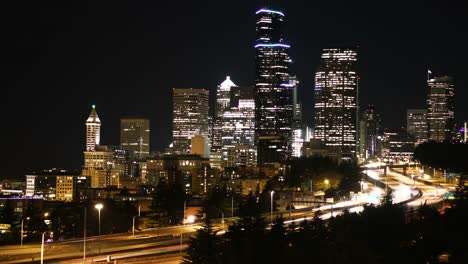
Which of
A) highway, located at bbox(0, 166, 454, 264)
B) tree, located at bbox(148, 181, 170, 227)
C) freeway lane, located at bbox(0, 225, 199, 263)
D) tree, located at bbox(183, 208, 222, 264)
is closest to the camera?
tree, located at bbox(183, 208, 222, 264)

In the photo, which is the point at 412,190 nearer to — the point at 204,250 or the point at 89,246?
the point at 89,246

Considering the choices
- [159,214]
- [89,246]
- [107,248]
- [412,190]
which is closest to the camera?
[107,248]

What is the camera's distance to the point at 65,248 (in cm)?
4200

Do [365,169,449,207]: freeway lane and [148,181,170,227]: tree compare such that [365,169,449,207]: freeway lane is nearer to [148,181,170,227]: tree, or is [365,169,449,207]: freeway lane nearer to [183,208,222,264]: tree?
[148,181,170,227]: tree

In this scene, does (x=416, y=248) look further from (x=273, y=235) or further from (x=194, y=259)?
(x=194, y=259)

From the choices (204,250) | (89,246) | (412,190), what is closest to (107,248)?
(89,246)

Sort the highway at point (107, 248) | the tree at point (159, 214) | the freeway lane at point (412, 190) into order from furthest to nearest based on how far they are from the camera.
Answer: the freeway lane at point (412, 190) → the tree at point (159, 214) → the highway at point (107, 248)

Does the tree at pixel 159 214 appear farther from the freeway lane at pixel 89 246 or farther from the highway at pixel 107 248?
the freeway lane at pixel 89 246

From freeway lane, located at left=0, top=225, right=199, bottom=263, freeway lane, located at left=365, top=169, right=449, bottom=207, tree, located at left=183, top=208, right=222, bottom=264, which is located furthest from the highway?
freeway lane, located at left=365, top=169, right=449, bottom=207

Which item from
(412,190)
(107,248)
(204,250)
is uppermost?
(412,190)

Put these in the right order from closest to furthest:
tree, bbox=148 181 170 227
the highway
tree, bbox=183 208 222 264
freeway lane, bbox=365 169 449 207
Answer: tree, bbox=183 208 222 264, the highway, tree, bbox=148 181 170 227, freeway lane, bbox=365 169 449 207

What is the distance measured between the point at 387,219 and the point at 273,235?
12.3 meters

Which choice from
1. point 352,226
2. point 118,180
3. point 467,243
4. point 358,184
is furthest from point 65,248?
point 118,180

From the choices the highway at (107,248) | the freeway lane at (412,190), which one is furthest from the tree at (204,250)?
the freeway lane at (412,190)
